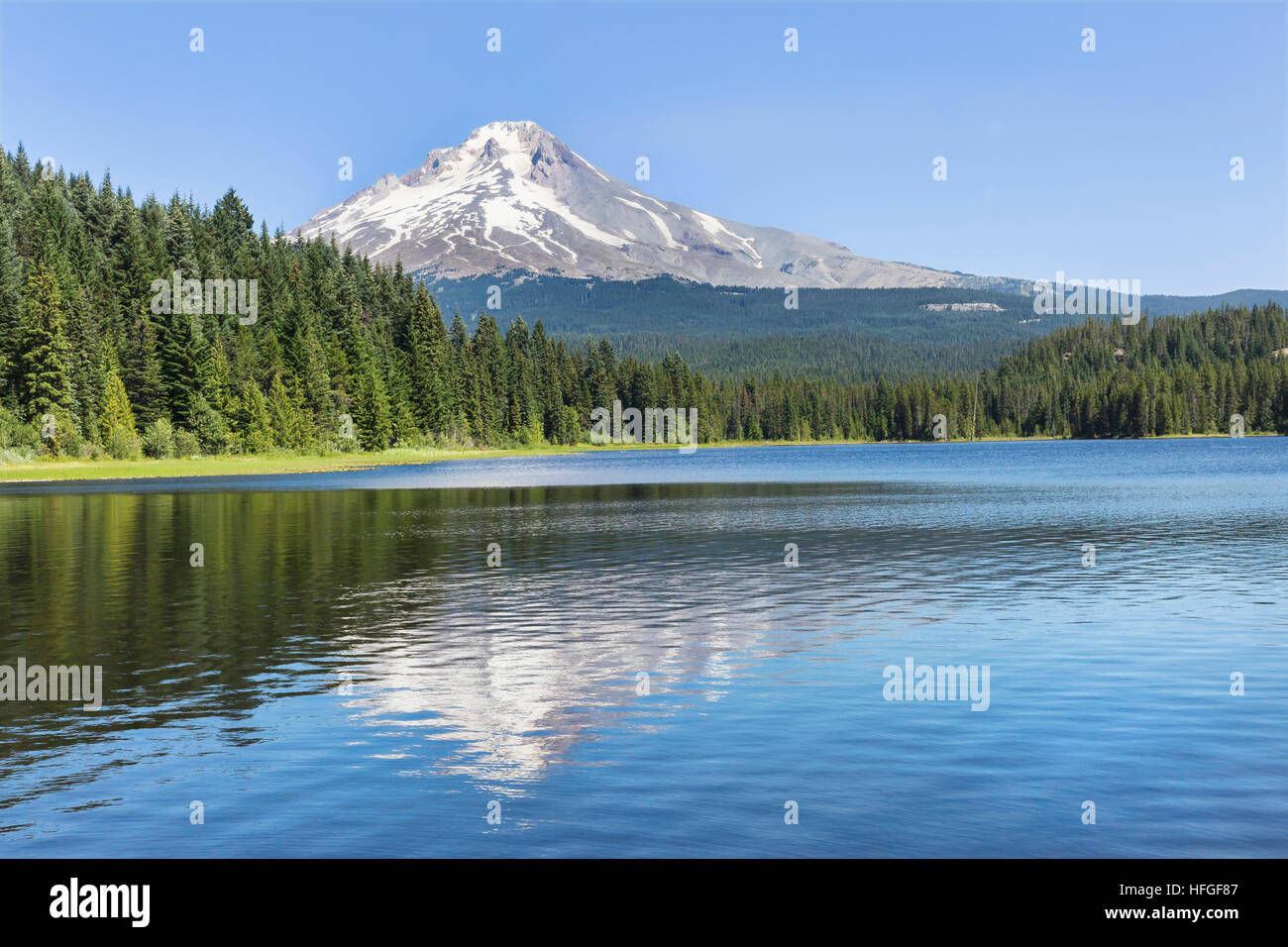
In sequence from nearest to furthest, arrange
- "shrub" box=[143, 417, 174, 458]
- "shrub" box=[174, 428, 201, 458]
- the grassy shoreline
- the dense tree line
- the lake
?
the lake
the grassy shoreline
the dense tree line
"shrub" box=[143, 417, 174, 458]
"shrub" box=[174, 428, 201, 458]

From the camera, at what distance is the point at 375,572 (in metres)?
41.3

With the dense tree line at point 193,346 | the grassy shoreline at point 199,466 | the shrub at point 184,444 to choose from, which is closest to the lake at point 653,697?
the grassy shoreline at point 199,466

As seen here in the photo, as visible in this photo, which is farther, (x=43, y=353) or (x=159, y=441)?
(x=159, y=441)

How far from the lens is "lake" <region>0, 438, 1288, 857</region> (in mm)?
13984

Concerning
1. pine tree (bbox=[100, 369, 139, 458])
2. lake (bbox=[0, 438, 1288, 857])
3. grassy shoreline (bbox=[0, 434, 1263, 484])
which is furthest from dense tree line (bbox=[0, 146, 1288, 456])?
lake (bbox=[0, 438, 1288, 857])

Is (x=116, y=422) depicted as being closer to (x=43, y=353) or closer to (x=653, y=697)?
(x=43, y=353)

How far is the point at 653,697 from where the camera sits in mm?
21281

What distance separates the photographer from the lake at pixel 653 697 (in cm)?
1398

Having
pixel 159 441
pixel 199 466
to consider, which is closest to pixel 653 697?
pixel 199 466

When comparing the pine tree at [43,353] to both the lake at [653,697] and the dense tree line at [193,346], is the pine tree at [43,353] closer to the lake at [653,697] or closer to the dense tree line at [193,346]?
the dense tree line at [193,346]

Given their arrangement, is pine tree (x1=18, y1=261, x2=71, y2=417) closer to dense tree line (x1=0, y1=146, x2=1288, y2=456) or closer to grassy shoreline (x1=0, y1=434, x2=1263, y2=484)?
dense tree line (x1=0, y1=146, x2=1288, y2=456)
